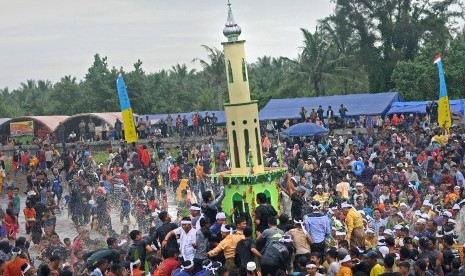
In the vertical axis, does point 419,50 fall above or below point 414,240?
above

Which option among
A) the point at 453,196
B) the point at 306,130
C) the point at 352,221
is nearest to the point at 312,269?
the point at 352,221

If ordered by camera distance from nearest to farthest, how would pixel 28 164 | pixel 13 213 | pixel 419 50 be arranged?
pixel 13 213
pixel 28 164
pixel 419 50

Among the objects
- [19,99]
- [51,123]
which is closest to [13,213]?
[51,123]

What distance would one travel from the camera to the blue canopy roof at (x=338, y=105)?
123 ft

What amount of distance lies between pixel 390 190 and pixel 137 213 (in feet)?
21.6

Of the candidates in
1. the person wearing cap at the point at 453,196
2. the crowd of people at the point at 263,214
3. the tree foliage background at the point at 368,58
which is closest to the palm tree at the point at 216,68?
the tree foliage background at the point at 368,58

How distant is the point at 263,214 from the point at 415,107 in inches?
965

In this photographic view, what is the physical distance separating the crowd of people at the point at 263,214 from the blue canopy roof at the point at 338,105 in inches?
161

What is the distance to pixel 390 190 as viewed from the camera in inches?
815

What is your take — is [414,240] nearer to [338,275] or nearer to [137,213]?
[338,275]

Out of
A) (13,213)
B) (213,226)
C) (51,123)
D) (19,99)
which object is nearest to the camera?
(213,226)

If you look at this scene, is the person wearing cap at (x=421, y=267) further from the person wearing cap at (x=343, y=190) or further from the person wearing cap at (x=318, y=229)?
the person wearing cap at (x=343, y=190)

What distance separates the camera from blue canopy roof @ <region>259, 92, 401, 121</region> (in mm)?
37469

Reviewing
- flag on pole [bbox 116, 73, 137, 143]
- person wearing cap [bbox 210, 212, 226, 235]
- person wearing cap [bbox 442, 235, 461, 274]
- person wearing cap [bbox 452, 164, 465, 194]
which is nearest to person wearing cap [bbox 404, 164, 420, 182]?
person wearing cap [bbox 452, 164, 465, 194]
